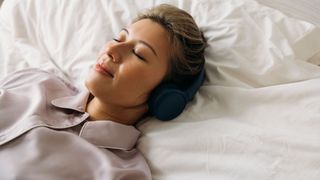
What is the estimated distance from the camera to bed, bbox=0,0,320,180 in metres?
0.91

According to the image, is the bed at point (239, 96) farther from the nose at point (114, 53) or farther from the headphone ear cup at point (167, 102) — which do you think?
the nose at point (114, 53)

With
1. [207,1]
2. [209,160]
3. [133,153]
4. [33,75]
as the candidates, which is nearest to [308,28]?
[207,1]

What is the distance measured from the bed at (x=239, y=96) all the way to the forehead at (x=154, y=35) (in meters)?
0.15

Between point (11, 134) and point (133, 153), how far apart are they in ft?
0.94

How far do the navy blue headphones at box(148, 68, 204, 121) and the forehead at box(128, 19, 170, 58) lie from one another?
86 mm

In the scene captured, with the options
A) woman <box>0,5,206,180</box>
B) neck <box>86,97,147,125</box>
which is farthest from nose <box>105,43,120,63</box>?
neck <box>86,97,147,125</box>

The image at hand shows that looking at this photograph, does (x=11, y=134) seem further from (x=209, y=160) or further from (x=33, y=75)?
(x=209, y=160)

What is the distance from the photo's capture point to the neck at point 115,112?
1.06 m

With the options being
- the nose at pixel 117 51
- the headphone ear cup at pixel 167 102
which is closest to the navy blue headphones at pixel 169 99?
the headphone ear cup at pixel 167 102

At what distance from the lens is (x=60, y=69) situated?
1.32 m

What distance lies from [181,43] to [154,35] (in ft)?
0.23

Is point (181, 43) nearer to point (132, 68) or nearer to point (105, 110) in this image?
point (132, 68)

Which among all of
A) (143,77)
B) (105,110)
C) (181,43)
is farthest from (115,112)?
(181,43)

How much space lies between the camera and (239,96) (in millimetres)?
1031
